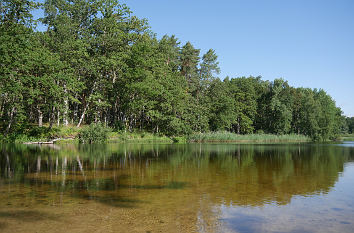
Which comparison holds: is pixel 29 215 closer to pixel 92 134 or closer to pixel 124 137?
pixel 92 134

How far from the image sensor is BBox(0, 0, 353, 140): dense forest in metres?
33.4

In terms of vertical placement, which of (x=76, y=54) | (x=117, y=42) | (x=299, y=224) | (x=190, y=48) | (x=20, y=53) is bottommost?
(x=299, y=224)

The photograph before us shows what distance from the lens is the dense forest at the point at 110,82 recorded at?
33.4 meters

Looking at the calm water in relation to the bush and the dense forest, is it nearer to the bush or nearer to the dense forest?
the dense forest

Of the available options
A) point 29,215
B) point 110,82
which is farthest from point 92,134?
point 29,215

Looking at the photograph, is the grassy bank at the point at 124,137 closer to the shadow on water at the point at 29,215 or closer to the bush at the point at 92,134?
the bush at the point at 92,134

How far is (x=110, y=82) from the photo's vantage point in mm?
47625

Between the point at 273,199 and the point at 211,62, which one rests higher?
the point at 211,62

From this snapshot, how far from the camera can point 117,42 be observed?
46906 mm

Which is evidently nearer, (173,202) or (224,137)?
(173,202)

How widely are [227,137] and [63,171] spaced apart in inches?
1652

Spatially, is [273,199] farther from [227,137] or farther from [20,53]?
[227,137]

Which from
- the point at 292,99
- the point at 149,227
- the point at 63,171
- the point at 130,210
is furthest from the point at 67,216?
the point at 292,99

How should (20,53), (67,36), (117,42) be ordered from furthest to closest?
1. (117,42)
2. (67,36)
3. (20,53)
